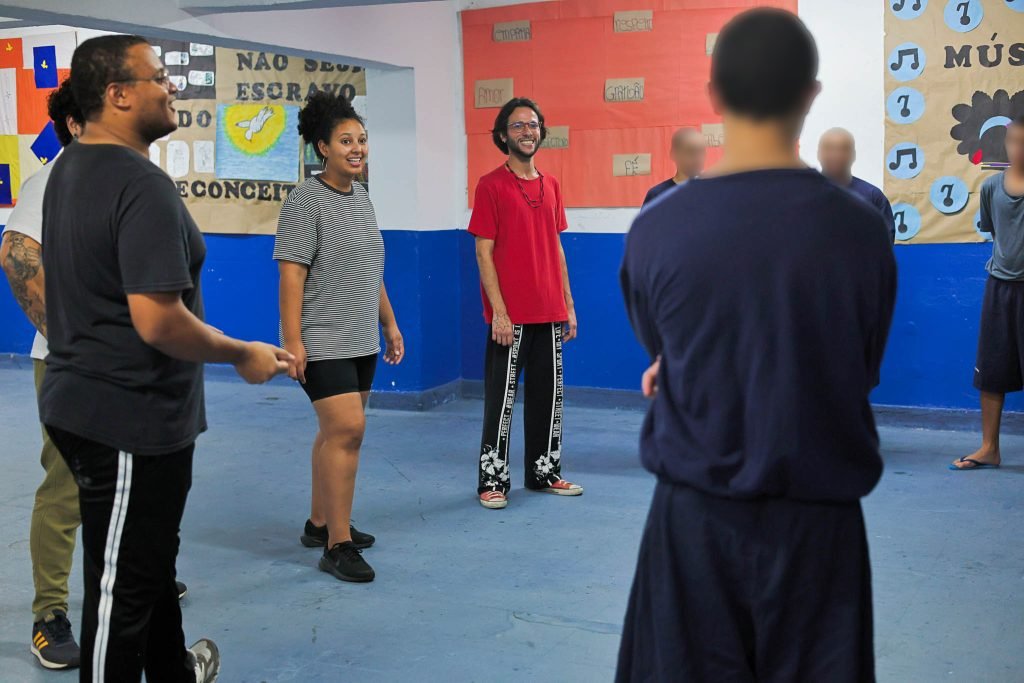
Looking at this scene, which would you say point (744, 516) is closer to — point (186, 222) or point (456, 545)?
point (186, 222)

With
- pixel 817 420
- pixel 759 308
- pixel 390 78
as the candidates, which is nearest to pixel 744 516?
pixel 817 420

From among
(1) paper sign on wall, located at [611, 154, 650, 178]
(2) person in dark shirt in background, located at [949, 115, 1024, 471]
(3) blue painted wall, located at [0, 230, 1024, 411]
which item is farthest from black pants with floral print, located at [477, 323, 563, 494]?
(1) paper sign on wall, located at [611, 154, 650, 178]

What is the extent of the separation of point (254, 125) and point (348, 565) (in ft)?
14.3

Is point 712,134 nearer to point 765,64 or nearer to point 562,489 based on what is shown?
point 562,489

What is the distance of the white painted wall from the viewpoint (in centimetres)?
543

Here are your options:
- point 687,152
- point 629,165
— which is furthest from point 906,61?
point 687,152

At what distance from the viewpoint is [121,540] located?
84.1 inches

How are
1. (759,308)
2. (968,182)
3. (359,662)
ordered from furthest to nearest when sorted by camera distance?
(968,182)
(359,662)
(759,308)

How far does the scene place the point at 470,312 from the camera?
6.89 metres

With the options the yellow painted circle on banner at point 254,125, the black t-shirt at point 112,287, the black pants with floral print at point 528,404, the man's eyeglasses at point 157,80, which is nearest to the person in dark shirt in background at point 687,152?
the black pants with floral print at point 528,404

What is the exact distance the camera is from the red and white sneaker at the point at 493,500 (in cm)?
440

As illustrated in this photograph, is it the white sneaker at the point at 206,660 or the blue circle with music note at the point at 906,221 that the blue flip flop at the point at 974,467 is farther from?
the white sneaker at the point at 206,660

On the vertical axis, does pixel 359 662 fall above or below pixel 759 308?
below

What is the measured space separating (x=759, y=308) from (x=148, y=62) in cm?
135
